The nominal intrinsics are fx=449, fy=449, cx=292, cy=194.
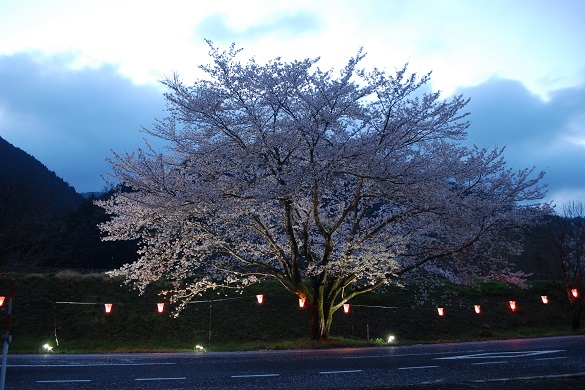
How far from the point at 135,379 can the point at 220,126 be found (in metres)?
7.68

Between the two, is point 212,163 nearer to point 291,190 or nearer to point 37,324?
point 291,190

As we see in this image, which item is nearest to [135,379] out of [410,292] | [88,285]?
[88,285]

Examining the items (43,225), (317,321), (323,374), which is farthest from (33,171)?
(323,374)

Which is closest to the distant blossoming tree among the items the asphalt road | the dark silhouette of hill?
the asphalt road

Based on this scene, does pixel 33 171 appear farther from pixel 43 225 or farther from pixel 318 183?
pixel 318 183

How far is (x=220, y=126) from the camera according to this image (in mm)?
13102

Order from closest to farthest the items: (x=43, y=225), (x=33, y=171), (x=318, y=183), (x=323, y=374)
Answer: (x=323, y=374)
(x=318, y=183)
(x=43, y=225)
(x=33, y=171)

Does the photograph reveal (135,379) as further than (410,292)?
No

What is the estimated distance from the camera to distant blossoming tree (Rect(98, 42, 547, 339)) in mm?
12836

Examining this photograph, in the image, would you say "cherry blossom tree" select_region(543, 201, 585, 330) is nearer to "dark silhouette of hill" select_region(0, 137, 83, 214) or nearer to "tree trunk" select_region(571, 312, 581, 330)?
"tree trunk" select_region(571, 312, 581, 330)

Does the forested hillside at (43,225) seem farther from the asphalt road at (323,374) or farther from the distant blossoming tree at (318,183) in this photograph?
the asphalt road at (323,374)

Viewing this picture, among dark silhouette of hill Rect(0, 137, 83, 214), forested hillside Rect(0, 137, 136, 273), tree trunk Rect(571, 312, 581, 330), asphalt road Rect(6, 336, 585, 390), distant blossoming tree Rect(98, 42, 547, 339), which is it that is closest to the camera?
asphalt road Rect(6, 336, 585, 390)

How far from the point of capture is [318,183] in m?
13.3

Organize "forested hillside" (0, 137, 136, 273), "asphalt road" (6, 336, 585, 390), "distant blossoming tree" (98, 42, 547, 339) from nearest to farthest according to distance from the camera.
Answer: "asphalt road" (6, 336, 585, 390), "distant blossoming tree" (98, 42, 547, 339), "forested hillside" (0, 137, 136, 273)
